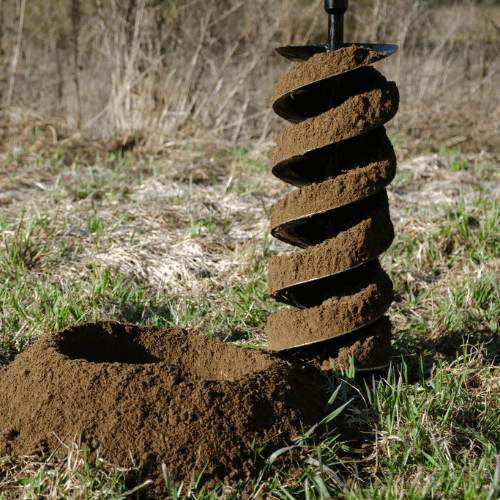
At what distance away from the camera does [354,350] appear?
2.27 metres

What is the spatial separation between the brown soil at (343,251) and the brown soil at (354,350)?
13.2 inches

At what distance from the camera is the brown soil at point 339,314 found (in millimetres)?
2209

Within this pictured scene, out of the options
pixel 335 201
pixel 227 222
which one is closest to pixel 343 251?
pixel 335 201

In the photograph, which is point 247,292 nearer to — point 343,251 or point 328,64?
point 343,251

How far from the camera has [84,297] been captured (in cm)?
298

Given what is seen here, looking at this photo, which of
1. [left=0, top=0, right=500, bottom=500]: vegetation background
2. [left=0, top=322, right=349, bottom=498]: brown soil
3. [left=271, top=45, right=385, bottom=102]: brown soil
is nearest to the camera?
[left=0, top=322, right=349, bottom=498]: brown soil

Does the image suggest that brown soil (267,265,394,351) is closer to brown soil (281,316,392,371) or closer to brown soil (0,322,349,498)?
brown soil (281,316,392,371)

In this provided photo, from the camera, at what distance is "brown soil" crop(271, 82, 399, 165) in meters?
2.11

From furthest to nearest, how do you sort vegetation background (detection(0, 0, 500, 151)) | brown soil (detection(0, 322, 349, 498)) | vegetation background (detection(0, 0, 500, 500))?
vegetation background (detection(0, 0, 500, 151)) < vegetation background (detection(0, 0, 500, 500)) < brown soil (detection(0, 322, 349, 498))

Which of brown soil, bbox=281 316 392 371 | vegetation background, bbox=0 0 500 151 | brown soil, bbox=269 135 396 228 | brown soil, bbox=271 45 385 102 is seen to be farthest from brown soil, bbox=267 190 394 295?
vegetation background, bbox=0 0 500 151

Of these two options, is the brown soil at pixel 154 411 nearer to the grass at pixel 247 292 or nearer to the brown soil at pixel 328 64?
the grass at pixel 247 292

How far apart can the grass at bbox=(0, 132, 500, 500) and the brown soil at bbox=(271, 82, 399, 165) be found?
980mm

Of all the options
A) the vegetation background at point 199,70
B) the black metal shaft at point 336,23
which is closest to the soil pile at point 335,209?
the black metal shaft at point 336,23

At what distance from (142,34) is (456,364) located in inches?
213
